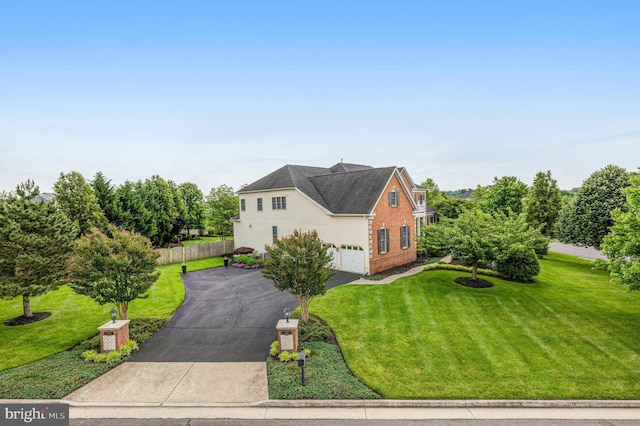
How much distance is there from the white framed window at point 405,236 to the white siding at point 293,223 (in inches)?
203

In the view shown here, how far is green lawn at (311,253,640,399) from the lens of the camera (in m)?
9.17

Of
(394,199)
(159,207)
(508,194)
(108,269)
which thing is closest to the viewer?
(108,269)

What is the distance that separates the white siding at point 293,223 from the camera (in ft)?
77.4

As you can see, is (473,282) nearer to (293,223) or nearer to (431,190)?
(293,223)

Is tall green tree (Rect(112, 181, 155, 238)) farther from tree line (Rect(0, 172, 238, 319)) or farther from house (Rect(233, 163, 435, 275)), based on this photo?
tree line (Rect(0, 172, 238, 319))

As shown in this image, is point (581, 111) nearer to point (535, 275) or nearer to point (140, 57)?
point (535, 275)

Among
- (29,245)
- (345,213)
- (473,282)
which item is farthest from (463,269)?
(29,245)

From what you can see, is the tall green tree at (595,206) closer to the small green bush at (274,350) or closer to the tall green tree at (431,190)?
the small green bush at (274,350)

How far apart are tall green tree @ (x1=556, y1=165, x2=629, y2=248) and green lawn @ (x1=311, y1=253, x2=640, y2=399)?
6320mm

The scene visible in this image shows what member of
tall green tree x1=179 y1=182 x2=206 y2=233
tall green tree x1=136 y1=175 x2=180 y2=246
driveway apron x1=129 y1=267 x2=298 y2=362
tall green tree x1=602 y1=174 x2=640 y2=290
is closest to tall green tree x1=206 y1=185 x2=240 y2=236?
tall green tree x1=136 y1=175 x2=180 y2=246

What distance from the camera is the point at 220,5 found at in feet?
56.8

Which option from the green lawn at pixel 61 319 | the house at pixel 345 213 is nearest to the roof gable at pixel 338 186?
the house at pixel 345 213

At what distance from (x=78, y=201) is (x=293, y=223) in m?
18.8

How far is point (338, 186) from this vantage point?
89.1 ft
